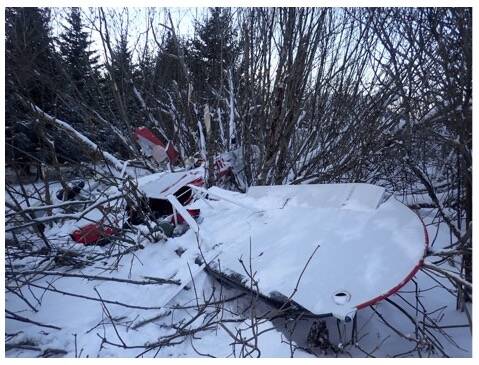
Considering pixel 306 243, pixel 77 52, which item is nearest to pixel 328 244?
pixel 306 243

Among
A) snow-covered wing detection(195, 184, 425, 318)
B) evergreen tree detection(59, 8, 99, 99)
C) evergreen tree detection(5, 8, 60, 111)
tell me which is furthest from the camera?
evergreen tree detection(59, 8, 99, 99)

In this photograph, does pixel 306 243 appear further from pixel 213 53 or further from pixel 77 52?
pixel 77 52

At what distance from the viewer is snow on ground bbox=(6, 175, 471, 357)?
6.20 feet

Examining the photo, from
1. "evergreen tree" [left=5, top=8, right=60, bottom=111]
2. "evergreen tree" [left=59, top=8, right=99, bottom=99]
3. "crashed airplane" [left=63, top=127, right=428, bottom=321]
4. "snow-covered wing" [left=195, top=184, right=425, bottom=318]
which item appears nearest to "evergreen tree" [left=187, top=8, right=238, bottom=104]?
"evergreen tree" [left=59, top=8, right=99, bottom=99]

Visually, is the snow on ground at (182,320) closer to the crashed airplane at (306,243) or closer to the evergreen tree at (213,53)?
the crashed airplane at (306,243)

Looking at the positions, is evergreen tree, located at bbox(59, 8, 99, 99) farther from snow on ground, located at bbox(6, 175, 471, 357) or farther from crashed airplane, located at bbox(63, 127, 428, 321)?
snow on ground, located at bbox(6, 175, 471, 357)

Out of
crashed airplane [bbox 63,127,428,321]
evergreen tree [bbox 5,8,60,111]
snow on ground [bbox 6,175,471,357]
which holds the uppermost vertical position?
evergreen tree [bbox 5,8,60,111]

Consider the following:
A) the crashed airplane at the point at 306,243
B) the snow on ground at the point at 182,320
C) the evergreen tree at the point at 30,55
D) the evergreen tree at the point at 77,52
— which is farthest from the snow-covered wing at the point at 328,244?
the evergreen tree at the point at 77,52

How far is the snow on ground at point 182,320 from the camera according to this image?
189 centimetres

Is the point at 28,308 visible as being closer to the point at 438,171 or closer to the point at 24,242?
the point at 24,242

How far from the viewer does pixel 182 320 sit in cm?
214

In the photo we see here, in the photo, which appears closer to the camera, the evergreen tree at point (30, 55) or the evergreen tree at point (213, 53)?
the evergreen tree at point (30, 55)

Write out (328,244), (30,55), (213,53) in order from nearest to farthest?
1. (328,244)
2. (30,55)
3. (213,53)
